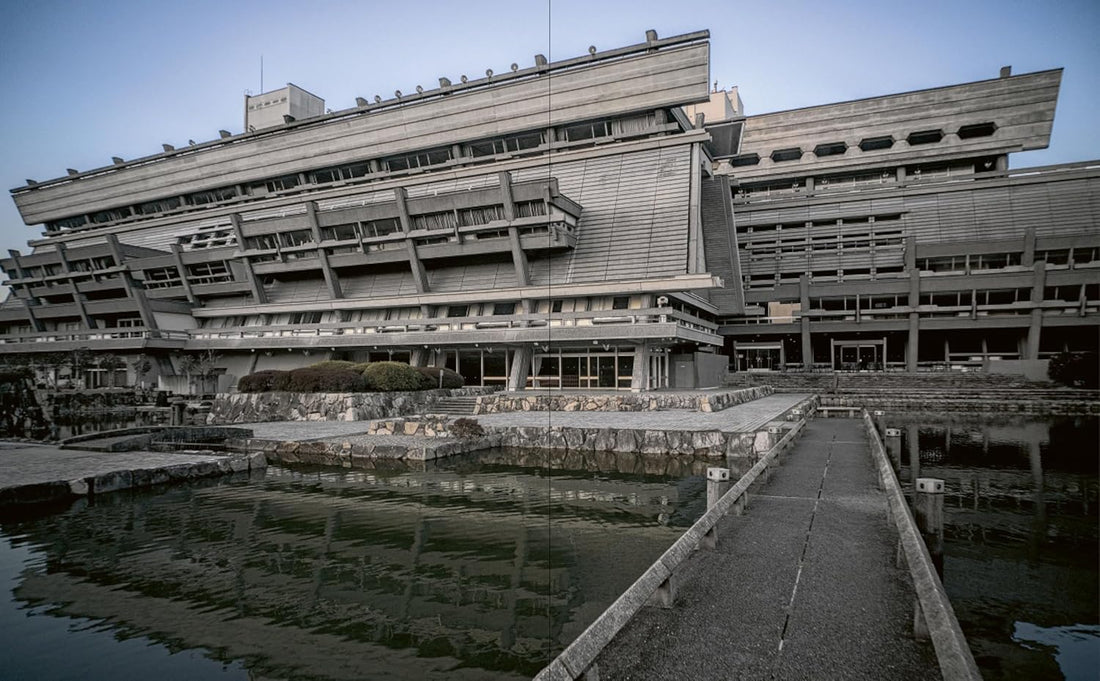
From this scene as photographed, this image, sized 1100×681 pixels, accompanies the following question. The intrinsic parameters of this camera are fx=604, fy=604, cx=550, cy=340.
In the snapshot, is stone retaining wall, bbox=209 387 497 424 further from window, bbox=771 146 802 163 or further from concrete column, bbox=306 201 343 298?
window, bbox=771 146 802 163

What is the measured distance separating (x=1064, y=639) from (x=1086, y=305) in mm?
52927

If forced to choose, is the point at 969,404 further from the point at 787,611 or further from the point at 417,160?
the point at 417,160

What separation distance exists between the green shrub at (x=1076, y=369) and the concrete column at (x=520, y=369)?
113 ft

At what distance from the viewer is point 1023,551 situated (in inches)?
355

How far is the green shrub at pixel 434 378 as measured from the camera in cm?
3150

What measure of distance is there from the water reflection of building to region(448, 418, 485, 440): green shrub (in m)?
6.89

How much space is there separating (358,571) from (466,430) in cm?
1235

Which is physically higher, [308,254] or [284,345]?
[308,254]

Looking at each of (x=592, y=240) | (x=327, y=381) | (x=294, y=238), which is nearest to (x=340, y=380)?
(x=327, y=381)

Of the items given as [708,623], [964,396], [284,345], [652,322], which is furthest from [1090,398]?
[284,345]

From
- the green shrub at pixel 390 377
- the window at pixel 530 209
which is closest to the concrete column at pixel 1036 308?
the window at pixel 530 209

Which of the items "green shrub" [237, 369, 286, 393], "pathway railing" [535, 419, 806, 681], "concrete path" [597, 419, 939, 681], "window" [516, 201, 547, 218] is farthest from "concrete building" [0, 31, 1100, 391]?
"pathway railing" [535, 419, 806, 681]

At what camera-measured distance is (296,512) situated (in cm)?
1183

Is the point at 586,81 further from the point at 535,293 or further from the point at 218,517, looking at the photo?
the point at 218,517
